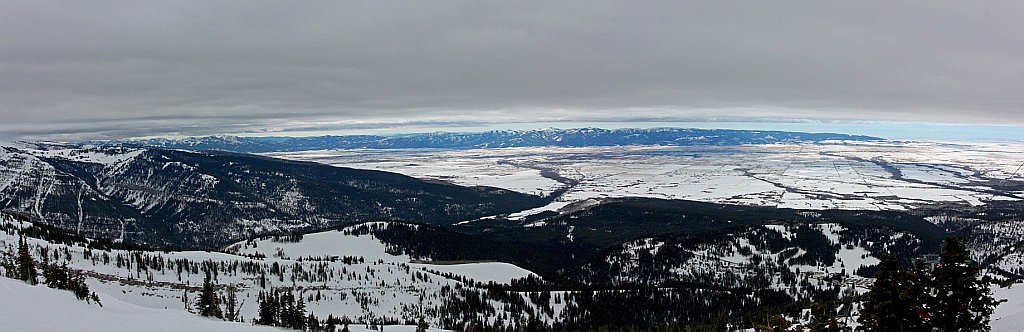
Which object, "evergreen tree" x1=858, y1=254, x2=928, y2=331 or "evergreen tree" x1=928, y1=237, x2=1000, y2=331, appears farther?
"evergreen tree" x1=858, y1=254, x2=928, y2=331

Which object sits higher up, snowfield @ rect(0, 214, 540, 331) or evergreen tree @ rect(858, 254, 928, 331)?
evergreen tree @ rect(858, 254, 928, 331)

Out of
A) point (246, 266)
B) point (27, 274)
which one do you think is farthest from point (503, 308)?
point (27, 274)

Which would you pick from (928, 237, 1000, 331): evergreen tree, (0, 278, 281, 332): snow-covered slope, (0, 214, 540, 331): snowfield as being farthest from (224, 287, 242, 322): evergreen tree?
(928, 237, 1000, 331): evergreen tree

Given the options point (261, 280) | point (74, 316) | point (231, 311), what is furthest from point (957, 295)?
point (261, 280)

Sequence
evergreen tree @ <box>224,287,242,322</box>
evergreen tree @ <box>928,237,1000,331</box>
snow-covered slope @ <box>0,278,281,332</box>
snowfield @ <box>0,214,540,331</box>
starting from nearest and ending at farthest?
snow-covered slope @ <box>0,278,281,332</box>, evergreen tree @ <box>928,237,1000,331</box>, evergreen tree @ <box>224,287,242,322</box>, snowfield @ <box>0,214,540,331</box>

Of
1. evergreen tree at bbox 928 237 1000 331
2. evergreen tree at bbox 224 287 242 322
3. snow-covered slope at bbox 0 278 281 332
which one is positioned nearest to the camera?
snow-covered slope at bbox 0 278 281 332

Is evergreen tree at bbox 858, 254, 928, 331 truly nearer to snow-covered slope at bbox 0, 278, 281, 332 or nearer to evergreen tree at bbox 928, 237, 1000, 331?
evergreen tree at bbox 928, 237, 1000, 331

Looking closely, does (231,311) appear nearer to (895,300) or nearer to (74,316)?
(74,316)
